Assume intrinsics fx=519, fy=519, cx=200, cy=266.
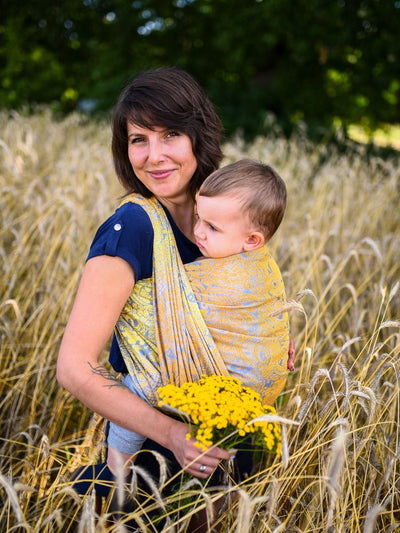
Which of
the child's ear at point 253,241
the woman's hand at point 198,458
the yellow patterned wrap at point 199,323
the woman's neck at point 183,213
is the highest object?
the woman's neck at point 183,213

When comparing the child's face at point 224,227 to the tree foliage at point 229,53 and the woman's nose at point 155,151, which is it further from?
the tree foliage at point 229,53

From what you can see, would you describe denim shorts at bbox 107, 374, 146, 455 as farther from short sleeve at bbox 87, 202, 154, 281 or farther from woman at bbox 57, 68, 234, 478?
short sleeve at bbox 87, 202, 154, 281

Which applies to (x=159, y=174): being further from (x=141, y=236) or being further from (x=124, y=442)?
(x=124, y=442)

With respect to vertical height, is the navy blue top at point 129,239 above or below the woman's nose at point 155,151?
below

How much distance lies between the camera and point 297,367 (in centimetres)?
230

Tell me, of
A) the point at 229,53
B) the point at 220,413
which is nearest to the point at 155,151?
the point at 220,413

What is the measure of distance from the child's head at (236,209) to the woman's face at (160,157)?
16 cm

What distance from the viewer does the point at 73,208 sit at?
2311 millimetres

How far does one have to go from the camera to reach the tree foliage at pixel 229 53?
7973 mm

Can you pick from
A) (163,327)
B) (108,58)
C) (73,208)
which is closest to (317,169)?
(73,208)

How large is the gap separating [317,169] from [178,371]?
5557mm

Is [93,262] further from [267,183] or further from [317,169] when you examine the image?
[317,169]

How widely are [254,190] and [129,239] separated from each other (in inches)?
14.2

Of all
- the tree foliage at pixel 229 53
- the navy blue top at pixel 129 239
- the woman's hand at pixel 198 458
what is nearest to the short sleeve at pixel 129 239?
the navy blue top at pixel 129 239
